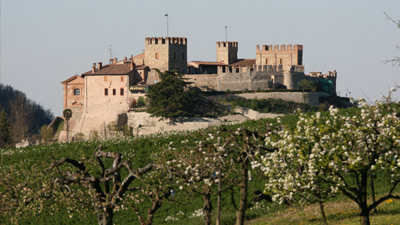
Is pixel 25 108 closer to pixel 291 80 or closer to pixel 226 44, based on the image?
pixel 226 44

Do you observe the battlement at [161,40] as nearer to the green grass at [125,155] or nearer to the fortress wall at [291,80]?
the fortress wall at [291,80]

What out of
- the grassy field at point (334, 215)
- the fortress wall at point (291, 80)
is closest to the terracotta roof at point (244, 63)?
the fortress wall at point (291, 80)

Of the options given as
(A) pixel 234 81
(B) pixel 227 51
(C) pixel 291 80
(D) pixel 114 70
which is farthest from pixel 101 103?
(C) pixel 291 80

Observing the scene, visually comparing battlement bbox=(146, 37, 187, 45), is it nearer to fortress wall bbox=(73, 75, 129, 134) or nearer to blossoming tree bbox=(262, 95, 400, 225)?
fortress wall bbox=(73, 75, 129, 134)

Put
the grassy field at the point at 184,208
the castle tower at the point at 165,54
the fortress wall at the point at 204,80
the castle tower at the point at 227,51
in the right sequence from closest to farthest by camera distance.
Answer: the grassy field at the point at 184,208
the fortress wall at the point at 204,80
the castle tower at the point at 165,54
the castle tower at the point at 227,51

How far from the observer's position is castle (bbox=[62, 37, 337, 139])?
84875 mm

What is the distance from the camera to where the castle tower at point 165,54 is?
8844 centimetres

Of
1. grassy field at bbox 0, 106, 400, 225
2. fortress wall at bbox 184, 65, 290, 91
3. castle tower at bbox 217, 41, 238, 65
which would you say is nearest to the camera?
grassy field at bbox 0, 106, 400, 225

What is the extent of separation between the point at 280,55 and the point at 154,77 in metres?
16.4

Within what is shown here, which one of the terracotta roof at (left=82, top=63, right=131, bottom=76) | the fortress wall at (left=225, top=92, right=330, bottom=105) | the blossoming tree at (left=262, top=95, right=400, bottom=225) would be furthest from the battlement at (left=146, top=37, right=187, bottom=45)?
the blossoming tree at (left=262, top=95, right=400, bottom=225)

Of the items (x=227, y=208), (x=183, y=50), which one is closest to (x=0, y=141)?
(x=183, y=50)

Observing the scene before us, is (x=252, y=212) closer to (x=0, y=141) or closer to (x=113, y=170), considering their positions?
(x=113, y=170)

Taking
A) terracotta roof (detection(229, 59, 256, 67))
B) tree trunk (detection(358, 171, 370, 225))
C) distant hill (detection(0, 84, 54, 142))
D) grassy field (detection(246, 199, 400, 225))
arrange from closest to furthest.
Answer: tree trunk (detection(358, 171, 370, 225)) < grassy field (detection(246, 199, 400, 225)) < terracotta roof (detection(229, 59, 256, 67)) < distant hill (detection(0, 84, 54, 142))

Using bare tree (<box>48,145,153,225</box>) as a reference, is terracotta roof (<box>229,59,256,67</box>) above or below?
above
